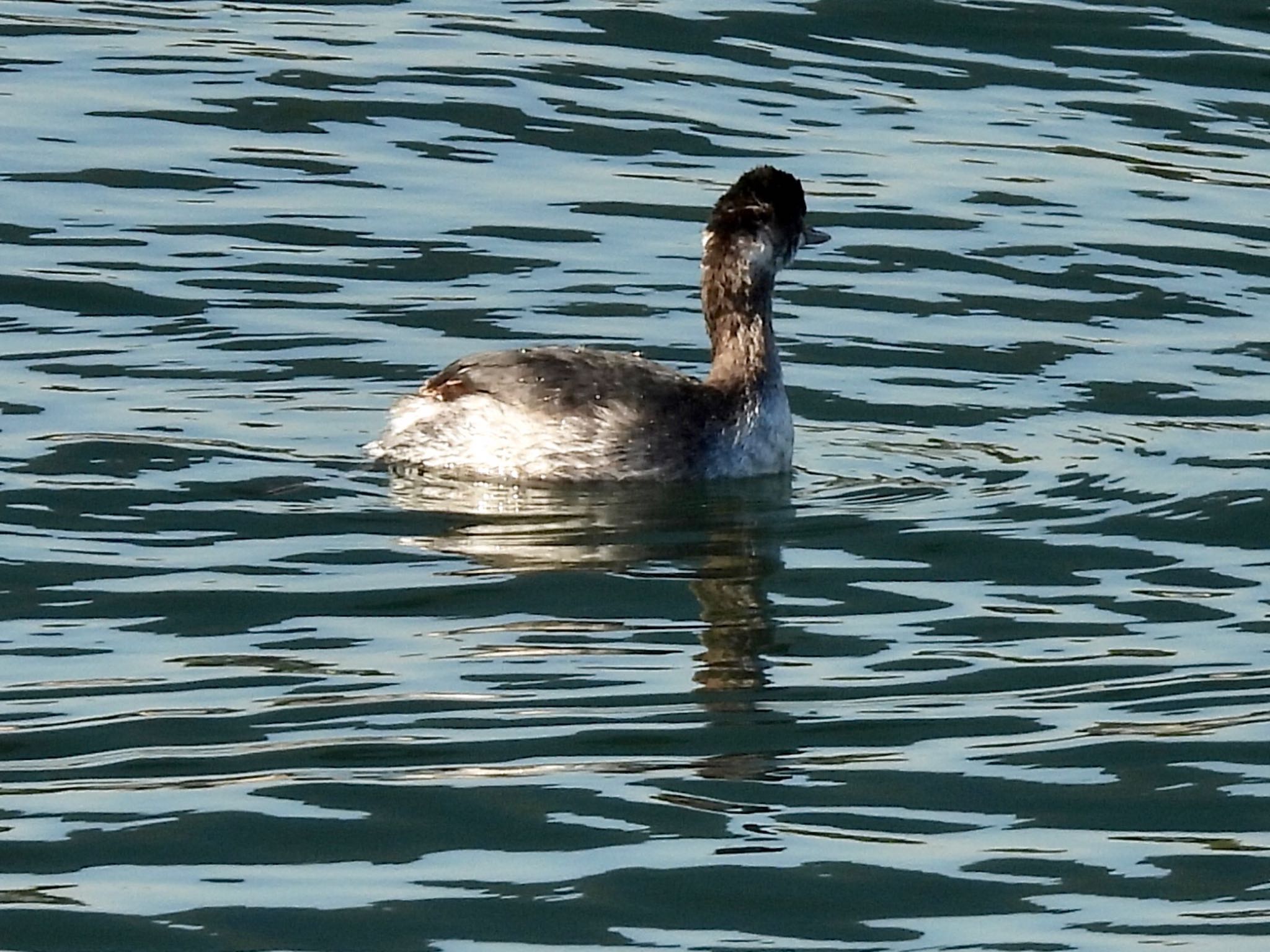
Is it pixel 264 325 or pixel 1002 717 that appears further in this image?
pixel 264 325

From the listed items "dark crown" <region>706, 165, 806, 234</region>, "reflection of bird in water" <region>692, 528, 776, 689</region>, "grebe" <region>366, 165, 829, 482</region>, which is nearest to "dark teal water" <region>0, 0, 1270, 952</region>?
"reflection of bird in water" <region>692, 528, 776, 689</region>

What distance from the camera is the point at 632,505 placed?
1275 cm

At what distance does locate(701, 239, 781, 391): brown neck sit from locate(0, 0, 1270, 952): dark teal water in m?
0.55

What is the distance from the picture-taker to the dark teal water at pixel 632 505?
8.40 meters

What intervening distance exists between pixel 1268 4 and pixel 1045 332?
7394 millimetres

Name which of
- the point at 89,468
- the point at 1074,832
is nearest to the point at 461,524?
the point at 89,468

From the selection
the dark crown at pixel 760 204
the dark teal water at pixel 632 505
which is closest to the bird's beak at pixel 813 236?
the dark crown at pixel 760 204

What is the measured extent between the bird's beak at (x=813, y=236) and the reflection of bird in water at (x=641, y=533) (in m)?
1.43

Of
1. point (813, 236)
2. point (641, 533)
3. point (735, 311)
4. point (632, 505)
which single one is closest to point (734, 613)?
point (641, 533)

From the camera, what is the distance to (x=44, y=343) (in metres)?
14.7

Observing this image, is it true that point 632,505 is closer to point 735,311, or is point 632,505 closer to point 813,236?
point 735,311

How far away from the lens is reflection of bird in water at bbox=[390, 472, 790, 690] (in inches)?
435

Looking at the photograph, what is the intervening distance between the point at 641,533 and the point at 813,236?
249cm

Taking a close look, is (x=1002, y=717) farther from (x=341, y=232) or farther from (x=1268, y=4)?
(x=1268, y=4)
